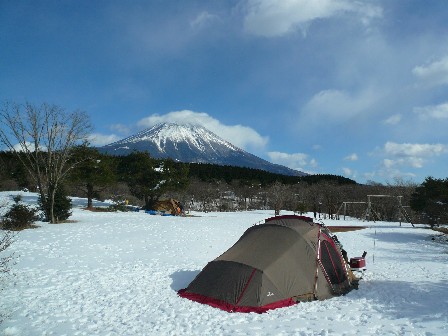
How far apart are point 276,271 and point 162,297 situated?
298 cm

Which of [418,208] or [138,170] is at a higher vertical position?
[138,170]

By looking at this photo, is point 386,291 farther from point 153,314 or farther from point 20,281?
point 20,281

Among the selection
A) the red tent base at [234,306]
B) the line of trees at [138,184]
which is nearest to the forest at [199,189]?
the line of trees at [138,184]

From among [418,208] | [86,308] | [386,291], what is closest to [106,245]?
[86,308]

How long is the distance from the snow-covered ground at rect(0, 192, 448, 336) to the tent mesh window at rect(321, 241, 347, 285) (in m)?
0.57

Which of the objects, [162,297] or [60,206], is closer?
[162,297]

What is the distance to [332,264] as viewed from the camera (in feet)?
30.9

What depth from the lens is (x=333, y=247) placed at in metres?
9.85

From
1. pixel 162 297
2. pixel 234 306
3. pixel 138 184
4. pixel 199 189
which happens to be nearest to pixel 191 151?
pixel 199 189

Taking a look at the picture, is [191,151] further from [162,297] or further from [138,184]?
[162,297]

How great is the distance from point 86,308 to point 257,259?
4162mm

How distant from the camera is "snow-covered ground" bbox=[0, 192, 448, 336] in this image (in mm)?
6836

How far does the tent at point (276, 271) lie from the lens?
7996 millimetres

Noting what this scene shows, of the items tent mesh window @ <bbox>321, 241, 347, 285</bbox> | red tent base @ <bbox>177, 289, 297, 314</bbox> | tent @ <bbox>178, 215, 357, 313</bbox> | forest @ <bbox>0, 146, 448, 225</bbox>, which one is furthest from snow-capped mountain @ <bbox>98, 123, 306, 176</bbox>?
red tent base @ <bbox>177, 289, 297, 314</bbox>
